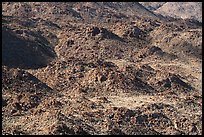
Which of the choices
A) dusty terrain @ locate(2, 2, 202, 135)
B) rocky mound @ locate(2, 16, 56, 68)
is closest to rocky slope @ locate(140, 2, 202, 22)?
dusty terrain @ locate(2, 2, 202, 135)

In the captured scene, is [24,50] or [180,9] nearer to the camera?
[24,50]

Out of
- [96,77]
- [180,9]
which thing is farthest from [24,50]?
[180,9]

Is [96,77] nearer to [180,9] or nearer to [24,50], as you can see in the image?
[24,50]

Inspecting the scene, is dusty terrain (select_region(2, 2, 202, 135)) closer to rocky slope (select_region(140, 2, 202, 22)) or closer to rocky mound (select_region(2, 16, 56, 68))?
rocky mound (select_region(2, 16, 56, 68))

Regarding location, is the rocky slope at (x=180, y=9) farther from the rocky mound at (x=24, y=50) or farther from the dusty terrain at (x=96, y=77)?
the rocky mound at (x=24, y=50)

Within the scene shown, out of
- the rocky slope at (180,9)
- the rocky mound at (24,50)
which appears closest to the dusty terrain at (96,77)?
the rocky mound at (24,50)

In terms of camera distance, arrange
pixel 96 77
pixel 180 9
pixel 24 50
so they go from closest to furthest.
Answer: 1. pixel 96 77
2. pixel 24 50
3. pixel 180 9

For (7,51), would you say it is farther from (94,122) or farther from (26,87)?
(94,122)

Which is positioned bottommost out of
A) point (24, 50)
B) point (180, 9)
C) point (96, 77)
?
point (180, 9)
